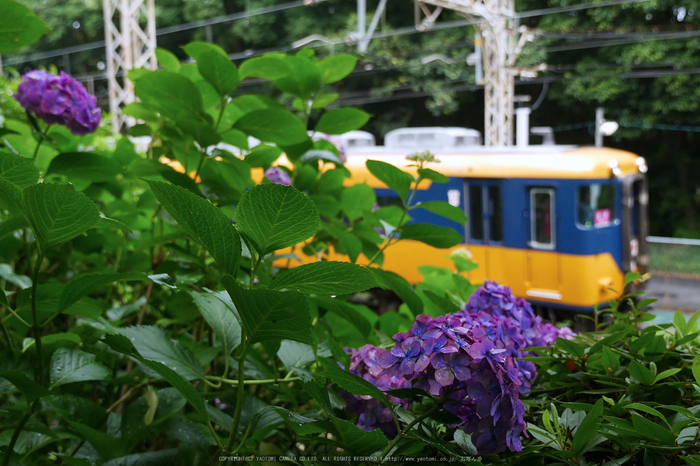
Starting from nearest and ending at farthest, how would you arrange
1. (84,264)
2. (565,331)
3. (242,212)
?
1. (242,212)
2. (565,331)
3. (84,264)

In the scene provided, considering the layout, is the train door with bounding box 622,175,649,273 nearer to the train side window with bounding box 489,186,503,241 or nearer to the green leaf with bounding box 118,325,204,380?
the train side window with bounding box 489,186,503,241

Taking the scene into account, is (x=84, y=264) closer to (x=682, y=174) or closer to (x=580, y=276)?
(x=580, y=276)

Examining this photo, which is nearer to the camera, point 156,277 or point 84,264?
point 156,277

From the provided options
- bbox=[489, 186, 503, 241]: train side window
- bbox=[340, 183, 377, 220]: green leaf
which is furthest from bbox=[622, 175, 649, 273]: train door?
bbox=[340, 183, 377, 220]: green leaf

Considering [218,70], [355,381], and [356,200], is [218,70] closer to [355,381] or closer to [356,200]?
[356,200]

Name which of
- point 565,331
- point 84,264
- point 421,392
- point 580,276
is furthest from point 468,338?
point 580,276

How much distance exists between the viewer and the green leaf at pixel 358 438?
42 centimetres

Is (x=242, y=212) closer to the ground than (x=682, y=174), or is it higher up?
higher up

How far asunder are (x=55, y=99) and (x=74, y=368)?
443 mm

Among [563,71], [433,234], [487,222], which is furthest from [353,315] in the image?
[563,71]

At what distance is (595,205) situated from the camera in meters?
5.49

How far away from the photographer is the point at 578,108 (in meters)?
14.0

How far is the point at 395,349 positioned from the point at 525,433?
0.11m

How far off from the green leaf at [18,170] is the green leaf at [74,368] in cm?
19
